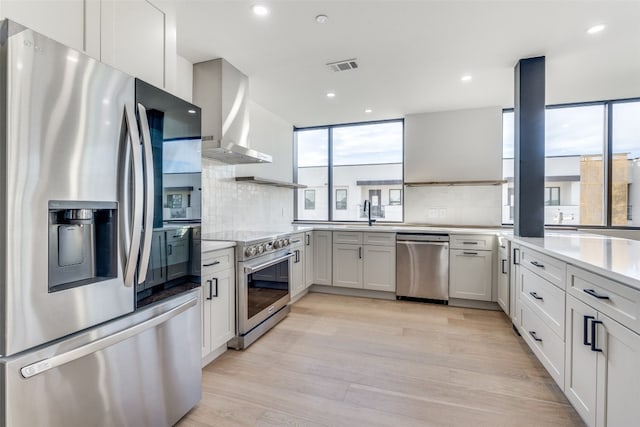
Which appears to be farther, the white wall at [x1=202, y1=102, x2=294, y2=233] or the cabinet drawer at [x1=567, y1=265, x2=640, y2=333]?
the white wall at [x1=202, y1=102, x2=294, y2=233]

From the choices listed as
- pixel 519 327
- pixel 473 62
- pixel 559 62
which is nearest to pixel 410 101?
pixel 473 62

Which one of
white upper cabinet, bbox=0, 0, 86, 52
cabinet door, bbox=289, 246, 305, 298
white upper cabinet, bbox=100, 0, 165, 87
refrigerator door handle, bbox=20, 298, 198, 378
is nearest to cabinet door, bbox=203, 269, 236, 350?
refrigerator door handle, bbox=20, 298, 198, 378

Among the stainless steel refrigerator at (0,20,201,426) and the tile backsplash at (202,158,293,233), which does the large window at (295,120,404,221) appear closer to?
the tile backsplash at (202,158,293,233)

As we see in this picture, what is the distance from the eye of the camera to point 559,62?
2.92 meters

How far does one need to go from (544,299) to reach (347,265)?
2363 mm

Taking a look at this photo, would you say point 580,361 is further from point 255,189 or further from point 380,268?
point 255,189

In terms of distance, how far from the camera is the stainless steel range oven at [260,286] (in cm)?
256

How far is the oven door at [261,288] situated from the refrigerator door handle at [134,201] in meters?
1.27

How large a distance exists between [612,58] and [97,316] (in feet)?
14.3

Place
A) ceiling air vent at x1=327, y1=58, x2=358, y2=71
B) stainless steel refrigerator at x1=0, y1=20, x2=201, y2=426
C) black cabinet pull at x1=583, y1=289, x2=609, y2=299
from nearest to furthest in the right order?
stainless steel refrigerator at x1=0, y1=20, x2=201, y2=426, black cabinet pull at x1=583, y1=289, x2=609, y2=299, ceiling air vent at x1=327, y1=58, x2=358, y2=71

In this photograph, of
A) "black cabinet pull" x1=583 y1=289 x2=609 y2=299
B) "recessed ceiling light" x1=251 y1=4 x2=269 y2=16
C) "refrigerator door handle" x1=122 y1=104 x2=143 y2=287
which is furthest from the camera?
"recessed ceiling light" x1=251 y1=4 x2=269 y2=16

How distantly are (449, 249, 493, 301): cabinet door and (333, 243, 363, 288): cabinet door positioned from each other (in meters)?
1.14

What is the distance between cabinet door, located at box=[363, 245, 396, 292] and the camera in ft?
13.1

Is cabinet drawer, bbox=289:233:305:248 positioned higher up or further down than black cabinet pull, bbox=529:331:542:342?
higher up
